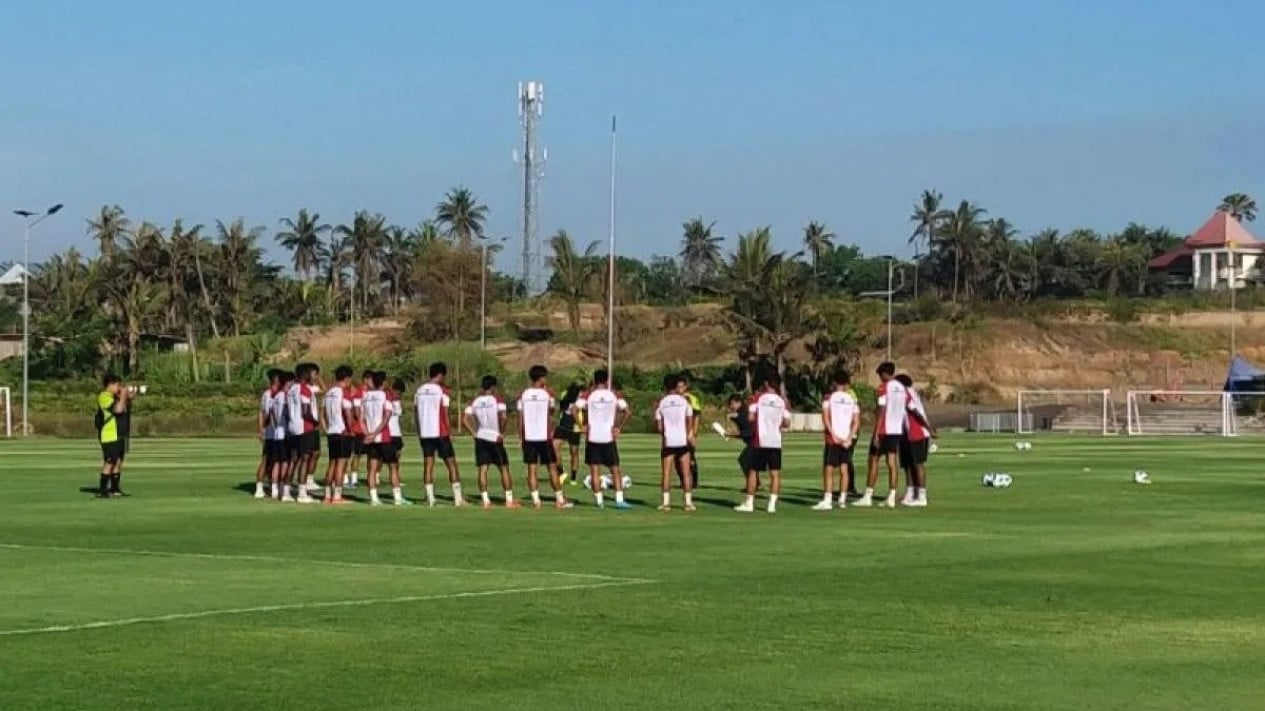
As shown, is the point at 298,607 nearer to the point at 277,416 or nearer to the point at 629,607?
the point at 629,607

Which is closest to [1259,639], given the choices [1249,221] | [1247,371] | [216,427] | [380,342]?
[216,427]

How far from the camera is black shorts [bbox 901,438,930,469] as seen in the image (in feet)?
91.2

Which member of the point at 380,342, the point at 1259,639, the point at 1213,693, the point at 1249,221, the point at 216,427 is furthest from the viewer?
the point at 1249,221

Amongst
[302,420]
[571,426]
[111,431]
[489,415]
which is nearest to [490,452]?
[489,415]

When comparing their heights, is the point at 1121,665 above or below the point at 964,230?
below

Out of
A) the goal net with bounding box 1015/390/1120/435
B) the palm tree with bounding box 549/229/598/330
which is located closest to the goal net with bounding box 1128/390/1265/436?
the goal net with bounding box 1015/390/1120/435

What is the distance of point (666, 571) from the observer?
18156 millimetres

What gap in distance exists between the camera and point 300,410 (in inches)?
1150

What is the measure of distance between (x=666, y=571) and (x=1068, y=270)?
13906 cm

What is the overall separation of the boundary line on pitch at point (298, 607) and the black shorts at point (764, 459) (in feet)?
29.5

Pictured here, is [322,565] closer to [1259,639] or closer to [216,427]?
[1259,639]

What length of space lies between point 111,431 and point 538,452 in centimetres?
693

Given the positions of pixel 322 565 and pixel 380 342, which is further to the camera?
pixel 380 342

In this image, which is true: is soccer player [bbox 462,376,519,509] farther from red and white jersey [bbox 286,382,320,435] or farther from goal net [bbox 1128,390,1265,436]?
goal net [bbox 1128,390,1265,436]
